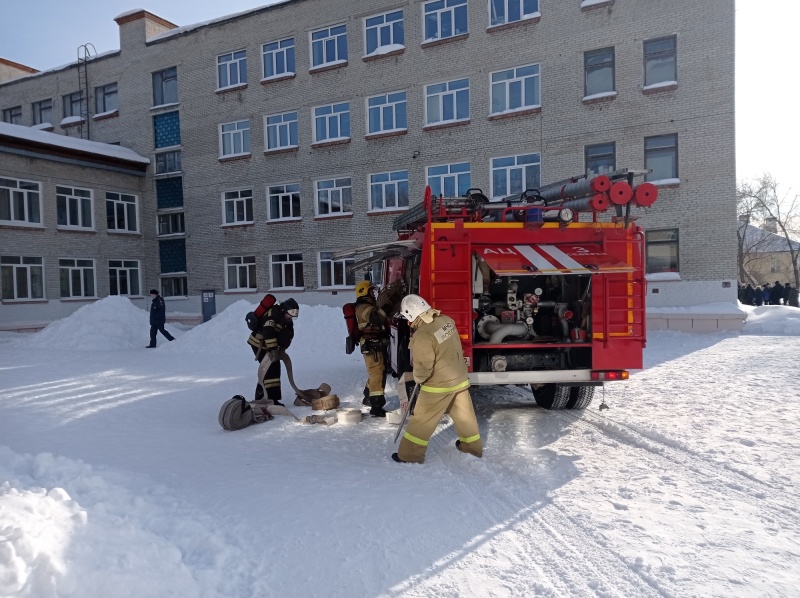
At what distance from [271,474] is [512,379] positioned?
274 centimetres

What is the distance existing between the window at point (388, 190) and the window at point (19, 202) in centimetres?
1384

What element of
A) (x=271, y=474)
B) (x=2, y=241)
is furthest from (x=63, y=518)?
(x=2, y=241)

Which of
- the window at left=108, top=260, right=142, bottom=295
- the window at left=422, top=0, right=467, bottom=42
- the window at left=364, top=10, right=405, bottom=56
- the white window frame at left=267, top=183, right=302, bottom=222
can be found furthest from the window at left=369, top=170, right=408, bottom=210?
the window at left=108, top=260, right=142, bottom=295

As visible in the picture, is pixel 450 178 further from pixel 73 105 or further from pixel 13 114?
pixel 13 114

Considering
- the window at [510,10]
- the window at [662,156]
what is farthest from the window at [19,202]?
the window at [662,156]

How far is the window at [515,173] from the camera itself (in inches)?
798

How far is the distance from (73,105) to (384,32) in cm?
1791

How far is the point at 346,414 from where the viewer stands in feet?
23.1

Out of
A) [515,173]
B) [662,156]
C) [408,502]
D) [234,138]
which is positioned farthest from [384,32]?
[408,502]

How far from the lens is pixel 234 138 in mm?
25766

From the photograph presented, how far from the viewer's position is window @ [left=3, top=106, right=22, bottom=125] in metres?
31.4

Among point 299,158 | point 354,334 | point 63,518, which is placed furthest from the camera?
point 299,158

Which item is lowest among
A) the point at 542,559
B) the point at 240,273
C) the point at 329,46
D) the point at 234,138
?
the point at 542,559

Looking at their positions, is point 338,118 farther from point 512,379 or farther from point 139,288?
point 512,379
